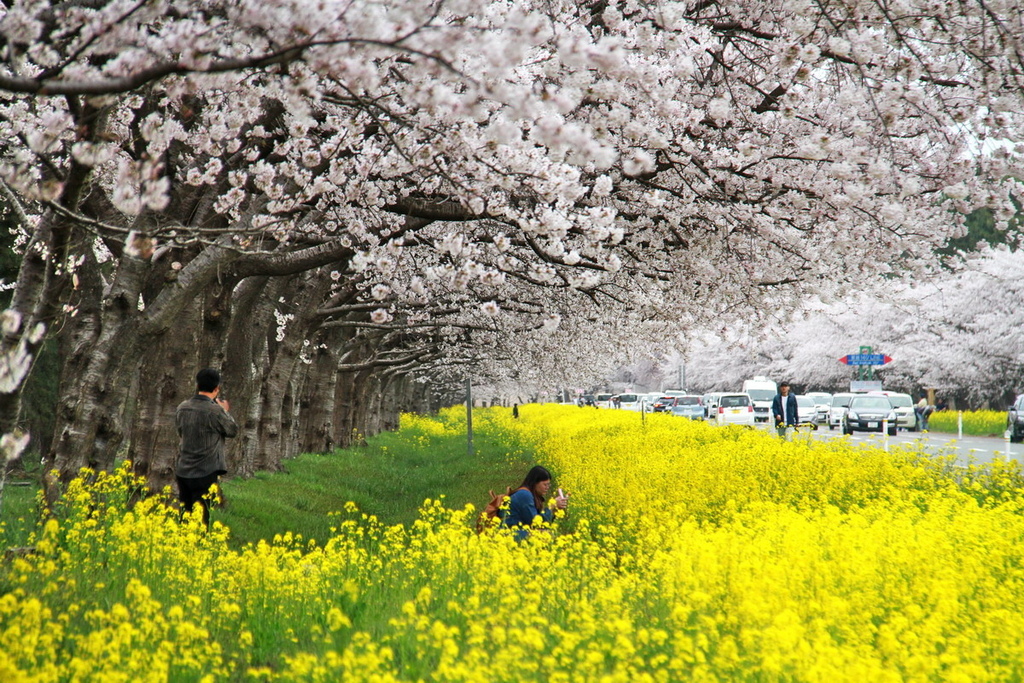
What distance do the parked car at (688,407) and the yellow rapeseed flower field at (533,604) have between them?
43518 mm

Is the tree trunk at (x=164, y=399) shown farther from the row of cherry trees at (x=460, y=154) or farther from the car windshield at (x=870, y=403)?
the car windshield at (x=870, y=403)

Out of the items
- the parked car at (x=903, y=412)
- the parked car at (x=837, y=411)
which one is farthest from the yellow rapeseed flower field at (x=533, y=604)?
the parked car at (x=837, y=411)

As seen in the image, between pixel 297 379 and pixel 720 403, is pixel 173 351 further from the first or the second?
pixel 720 403

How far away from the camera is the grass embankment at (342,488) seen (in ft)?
38.7

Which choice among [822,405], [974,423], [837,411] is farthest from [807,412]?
[974,423]

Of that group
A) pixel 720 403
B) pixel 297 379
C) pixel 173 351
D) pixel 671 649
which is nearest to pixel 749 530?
pixel 671 649

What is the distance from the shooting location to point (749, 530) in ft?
27.4

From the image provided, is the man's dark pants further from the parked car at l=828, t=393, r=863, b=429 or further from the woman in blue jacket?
the parked car at l=828, t=393, r=863, b=429

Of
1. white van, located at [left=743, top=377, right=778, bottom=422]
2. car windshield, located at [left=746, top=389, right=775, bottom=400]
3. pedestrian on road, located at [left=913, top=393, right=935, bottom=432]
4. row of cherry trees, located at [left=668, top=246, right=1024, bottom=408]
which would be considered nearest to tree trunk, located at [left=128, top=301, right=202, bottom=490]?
row of cherry trees, located at [left=668, top=246, right=1024, bottom=408]

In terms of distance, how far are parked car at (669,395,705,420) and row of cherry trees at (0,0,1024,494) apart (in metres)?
38.0

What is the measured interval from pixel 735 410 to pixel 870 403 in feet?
17.9

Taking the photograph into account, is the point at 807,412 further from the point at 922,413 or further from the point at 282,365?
the point at 282,365

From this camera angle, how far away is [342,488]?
60.1ft

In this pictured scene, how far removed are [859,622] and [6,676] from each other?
4386 mm
